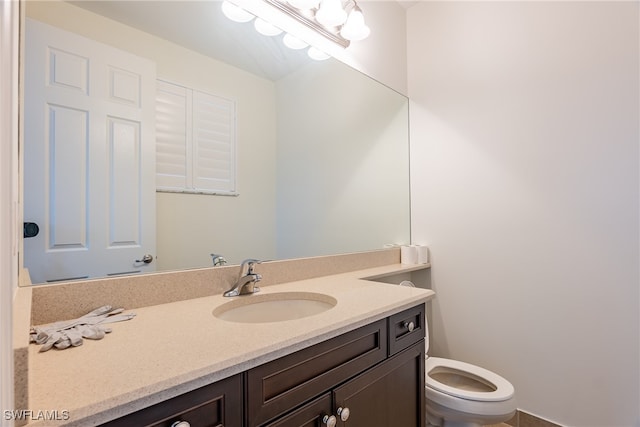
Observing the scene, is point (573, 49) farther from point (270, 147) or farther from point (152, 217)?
point (152, 217)

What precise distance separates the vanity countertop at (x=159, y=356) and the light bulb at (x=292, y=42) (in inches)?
49.3

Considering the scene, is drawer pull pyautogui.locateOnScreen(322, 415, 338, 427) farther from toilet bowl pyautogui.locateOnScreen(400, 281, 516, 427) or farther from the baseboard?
the baseboard

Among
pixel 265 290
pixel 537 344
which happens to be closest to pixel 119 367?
pixel 265 290

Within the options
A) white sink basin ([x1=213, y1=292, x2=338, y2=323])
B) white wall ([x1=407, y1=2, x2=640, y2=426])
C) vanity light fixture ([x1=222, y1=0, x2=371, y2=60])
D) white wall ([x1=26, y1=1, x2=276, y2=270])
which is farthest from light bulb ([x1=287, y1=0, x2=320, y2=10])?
white sink basin ([x1=213, y1=292, x2=338, y2=323])

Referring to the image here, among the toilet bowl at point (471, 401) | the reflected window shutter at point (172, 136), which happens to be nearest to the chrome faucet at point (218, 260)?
the reflected window shutter at point (172, 136)

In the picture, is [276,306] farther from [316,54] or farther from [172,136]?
[316,54]

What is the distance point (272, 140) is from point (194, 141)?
40cm

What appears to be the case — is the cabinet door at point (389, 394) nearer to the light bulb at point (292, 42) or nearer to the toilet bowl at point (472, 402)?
the toilet bowl at point (472, 402)

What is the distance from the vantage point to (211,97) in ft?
4.01

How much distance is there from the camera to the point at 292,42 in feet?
4.98

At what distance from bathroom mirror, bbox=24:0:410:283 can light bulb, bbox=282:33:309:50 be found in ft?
0.08

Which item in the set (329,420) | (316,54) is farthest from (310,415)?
(316,54)

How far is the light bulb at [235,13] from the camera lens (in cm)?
127

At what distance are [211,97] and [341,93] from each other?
852 millimetres
